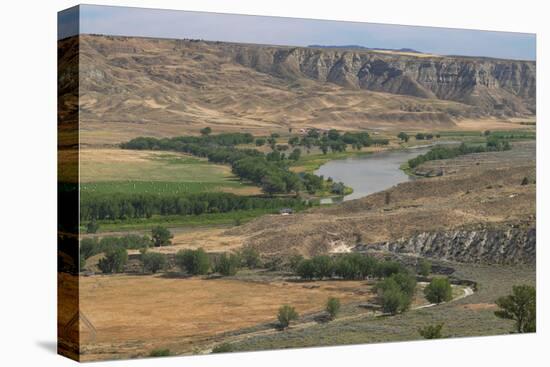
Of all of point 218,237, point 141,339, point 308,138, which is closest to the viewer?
point 141,339

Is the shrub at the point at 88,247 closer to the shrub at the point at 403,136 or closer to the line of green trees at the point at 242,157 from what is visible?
the line of green trees at the point at 242,157

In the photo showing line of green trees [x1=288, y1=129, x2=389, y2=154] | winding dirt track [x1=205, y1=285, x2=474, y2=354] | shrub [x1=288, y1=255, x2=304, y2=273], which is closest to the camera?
winding dirt track [x1=205, y1=285, x2=474, y2=354]

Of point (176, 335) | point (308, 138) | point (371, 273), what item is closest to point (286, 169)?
point (308, 138)

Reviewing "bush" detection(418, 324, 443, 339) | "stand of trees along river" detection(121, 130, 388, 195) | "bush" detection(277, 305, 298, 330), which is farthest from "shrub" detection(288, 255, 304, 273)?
"bush" detection(418, 324, 443, 339)

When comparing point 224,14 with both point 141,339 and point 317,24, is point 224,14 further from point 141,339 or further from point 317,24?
point 141,339

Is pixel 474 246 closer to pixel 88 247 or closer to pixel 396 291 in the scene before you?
pixel 396 291

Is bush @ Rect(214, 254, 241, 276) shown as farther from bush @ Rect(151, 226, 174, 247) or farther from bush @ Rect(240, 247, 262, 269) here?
bush @ Rect(151, 226, 174, 247)
